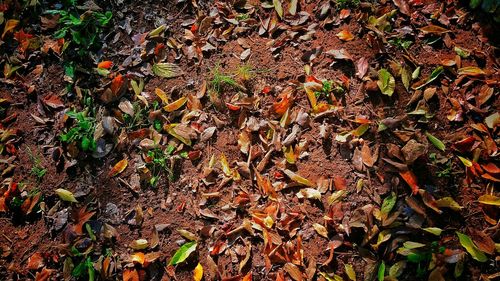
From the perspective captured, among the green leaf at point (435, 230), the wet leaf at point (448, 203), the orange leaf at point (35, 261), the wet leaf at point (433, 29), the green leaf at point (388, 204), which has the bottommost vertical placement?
the orange leaf at point (35, 261)

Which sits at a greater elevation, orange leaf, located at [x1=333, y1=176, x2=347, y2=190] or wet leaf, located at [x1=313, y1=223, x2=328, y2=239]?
orange leaf, located at [x1=333, y1=176, x2=347, y2=190]

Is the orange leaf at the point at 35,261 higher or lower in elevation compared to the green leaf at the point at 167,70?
lower

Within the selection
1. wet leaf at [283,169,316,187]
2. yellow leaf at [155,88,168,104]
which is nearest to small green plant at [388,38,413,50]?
wet leaf at [283,169,316,187]

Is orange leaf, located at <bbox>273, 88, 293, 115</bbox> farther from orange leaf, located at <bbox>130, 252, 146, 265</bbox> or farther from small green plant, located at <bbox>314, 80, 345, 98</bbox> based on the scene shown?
orange leaf, located at <bbox>130, 252, 146, 265</bbox>

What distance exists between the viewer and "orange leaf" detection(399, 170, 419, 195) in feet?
6.98

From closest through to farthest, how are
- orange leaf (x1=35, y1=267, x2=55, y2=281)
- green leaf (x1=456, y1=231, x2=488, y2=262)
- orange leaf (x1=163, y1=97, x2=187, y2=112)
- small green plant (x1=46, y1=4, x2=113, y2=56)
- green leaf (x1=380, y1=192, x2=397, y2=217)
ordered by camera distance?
1. green leaf (x1=456, y1=231, x2=488, y2=262)
2. green leaf (x1=380, y1=192, x2=397, y2=217)
3. orange leaf (x1=35, y1=267, x2=55, y2=281)
4. orange leaf (x1=163, y1=97, x2=187, y2=112)
5. small green plant (x1=46, y1=4, x2=113, y2=56)

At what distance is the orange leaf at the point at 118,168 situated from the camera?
243 cm

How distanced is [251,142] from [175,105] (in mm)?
573

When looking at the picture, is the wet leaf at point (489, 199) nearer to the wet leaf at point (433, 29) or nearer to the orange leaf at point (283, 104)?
the wet leaf at point (433, 29)

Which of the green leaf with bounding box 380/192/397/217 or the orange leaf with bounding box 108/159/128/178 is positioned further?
the orange leaf with bounding box 108/159/128/178

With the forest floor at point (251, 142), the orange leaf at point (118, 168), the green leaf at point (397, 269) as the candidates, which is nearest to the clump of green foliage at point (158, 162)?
the forest floor at point (251, 142)

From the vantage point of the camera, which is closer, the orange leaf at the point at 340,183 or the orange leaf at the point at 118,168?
the orange leaf at the point at 340,183

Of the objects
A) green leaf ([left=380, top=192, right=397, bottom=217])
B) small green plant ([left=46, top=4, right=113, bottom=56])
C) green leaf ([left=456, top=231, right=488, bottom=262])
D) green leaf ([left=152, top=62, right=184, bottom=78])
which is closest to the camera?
green leaf ([left=456, top=231, right=488, bottom=262])

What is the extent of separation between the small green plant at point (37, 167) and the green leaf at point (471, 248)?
8.21 ft
